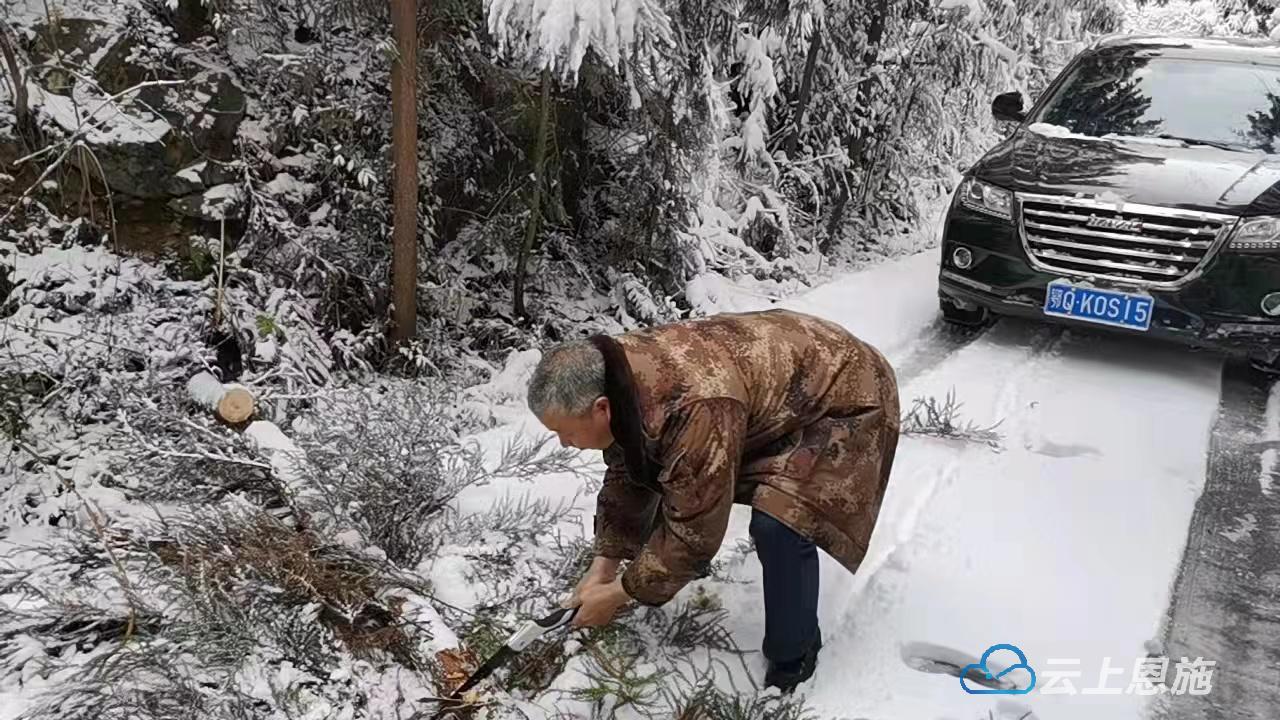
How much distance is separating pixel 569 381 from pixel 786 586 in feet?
2.87

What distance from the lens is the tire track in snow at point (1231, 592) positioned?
2531mm

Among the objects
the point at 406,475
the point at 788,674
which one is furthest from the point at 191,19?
the point at 788,674

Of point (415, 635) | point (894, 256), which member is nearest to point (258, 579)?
point (415, 635)

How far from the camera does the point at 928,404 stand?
4.27 m

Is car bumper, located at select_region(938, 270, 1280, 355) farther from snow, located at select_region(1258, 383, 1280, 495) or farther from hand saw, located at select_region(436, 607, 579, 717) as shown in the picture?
hand saw, located at select_region(436, 607, 579, 717)

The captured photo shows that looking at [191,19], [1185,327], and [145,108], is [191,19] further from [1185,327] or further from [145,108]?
[1185,327]

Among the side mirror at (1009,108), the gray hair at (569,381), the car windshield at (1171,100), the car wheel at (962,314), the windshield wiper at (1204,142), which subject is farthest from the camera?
the side mirror at (1009,108)

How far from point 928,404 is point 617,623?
220 centimetres

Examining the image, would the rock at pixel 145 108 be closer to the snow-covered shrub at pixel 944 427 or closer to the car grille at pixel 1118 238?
the snow-covered shrub at pixel 944 427

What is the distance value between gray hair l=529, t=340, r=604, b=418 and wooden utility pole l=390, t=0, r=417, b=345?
10.1 feet

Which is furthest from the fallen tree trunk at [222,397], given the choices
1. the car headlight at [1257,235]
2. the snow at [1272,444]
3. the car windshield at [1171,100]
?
the car windshield at [1171,100]

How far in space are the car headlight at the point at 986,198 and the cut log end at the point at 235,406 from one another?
4.04 meters

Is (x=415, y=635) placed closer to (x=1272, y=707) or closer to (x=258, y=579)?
(x=258, y=579)

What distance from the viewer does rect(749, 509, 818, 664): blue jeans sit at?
7.68 ft
